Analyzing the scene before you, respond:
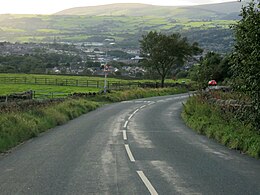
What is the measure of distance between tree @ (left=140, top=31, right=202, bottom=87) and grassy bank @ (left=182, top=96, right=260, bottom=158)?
40.8 metres

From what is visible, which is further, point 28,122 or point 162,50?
point 162,50

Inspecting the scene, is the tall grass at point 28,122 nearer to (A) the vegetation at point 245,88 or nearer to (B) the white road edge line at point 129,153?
(B) the white road edge line at point 129,153

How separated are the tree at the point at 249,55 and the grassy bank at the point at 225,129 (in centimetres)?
78

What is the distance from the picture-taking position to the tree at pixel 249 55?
1191cm

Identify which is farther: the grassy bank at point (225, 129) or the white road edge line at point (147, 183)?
the grassy bank at point (225, 129)

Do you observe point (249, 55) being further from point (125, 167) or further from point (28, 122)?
point (28, 122)

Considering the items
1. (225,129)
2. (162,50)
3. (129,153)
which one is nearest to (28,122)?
(129,153)

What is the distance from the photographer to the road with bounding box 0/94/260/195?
7.72 m

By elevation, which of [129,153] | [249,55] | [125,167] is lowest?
[129,153]

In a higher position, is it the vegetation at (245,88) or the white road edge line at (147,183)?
the vegetation at (245,88)

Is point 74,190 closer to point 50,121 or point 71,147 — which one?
point 71,147

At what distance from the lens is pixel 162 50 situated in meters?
62.4

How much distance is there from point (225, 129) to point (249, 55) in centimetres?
358

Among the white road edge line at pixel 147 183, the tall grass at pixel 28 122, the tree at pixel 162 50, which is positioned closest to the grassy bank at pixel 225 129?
the white road edge line at pixel 147 183
